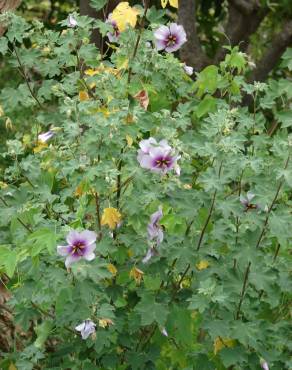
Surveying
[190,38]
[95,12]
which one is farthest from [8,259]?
[190,38]

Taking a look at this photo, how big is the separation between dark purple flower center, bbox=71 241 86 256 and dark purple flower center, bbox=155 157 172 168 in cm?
35

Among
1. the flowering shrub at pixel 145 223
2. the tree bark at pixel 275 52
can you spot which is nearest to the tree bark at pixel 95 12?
the flowering shrub at pixel 145 223

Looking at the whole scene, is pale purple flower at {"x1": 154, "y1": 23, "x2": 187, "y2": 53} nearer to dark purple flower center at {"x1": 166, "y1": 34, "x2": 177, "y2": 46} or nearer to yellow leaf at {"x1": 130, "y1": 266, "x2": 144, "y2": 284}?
dark purple flower center at {"x1": 166, "y1": 34, "x2": 177, "y2": 46}

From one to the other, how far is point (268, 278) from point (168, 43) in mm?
972

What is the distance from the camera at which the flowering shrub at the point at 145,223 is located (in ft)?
9.76

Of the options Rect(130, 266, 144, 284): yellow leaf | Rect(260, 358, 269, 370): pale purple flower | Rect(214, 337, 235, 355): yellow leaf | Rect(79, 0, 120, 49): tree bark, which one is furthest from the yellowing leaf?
Rect(79, 0, 120, 49): tree bark

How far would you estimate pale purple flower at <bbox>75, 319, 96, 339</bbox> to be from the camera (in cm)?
311

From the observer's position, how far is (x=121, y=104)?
10.2 ft

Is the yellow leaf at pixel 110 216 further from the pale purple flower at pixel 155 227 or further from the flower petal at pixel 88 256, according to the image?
the flower petal at pixel 88 256

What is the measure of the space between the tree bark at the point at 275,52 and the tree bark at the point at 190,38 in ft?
1.86

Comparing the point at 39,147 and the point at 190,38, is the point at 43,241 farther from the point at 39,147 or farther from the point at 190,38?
the point at 190,38

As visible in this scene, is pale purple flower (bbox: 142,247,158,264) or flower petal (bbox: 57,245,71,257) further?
pale purple flower (bbox: 142,247,158,264)

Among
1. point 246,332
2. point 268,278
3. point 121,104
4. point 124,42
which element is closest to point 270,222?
point 268,278

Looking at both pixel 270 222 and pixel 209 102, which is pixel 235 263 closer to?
pixel 270 222
